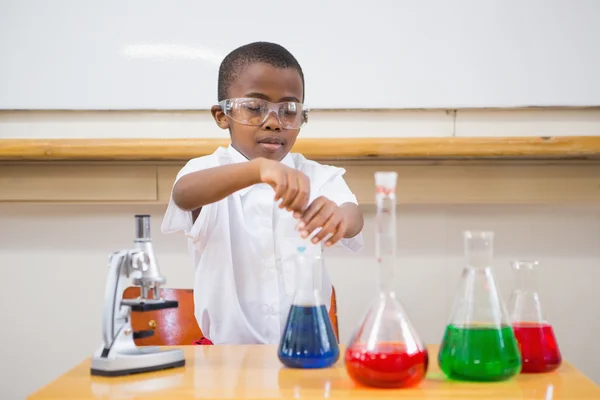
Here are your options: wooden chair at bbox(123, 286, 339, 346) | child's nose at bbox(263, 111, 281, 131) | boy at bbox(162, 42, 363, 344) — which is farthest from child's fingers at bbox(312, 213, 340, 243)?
wooden chair at bbox(123, 286, 339, 346)

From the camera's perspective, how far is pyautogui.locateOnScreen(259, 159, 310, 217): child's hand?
3.17 feet

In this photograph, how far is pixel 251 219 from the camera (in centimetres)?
154

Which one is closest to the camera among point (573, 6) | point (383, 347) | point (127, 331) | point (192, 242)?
point (383, 347)

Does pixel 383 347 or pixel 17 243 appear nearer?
pixel 383 347

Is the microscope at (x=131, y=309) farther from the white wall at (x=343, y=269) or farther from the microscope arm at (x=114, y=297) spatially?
the white wall at (x=343, y=269)

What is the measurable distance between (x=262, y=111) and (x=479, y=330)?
0.71m

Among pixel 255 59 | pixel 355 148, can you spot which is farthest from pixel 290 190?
pixel 355 148

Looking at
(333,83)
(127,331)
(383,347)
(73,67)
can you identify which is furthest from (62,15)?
(383,347)

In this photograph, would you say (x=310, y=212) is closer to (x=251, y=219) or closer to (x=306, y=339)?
(x=306, y=339)

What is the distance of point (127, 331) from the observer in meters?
0.97

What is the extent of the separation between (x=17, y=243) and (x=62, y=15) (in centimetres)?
67

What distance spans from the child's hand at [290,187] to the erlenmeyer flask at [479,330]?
23cm

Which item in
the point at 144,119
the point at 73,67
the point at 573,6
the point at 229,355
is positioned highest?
the point at 573,6

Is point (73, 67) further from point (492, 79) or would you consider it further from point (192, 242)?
point (492, 79)
